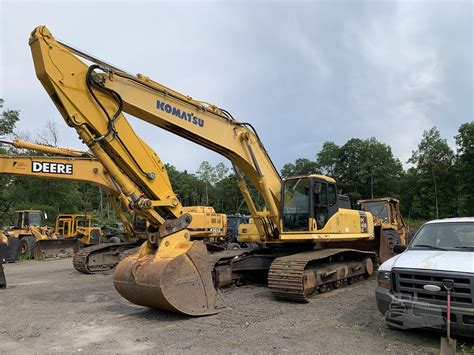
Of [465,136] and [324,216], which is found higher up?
[465,136]

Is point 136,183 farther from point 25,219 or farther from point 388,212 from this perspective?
point 25,219

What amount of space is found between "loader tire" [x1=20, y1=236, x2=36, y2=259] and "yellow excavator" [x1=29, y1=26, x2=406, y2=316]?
54.3ft

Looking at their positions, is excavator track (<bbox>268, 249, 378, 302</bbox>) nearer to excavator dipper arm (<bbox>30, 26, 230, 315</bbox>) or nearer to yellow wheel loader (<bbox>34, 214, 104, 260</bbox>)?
excavator dipper arm (<bbox>30, 26, 230, 315</bbox>)

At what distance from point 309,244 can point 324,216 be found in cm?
89

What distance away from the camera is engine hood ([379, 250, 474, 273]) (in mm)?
5469

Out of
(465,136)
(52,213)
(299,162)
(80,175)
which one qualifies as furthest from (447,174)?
(80,175)

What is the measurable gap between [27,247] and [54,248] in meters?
2.65

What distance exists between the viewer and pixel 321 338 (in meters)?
5.89

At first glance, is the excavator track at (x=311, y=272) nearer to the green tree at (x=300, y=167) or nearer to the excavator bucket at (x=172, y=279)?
the excavator bucket at (x=172, y=279)

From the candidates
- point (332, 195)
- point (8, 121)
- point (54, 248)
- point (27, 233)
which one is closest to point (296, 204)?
point (332, 195)

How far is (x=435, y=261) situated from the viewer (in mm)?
5805

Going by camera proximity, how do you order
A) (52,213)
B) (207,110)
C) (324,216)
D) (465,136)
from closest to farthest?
(207,110) → (324,216) → (52,213) → (465,136)

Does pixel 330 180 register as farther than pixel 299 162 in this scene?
No

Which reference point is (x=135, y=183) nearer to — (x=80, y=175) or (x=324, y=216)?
(x=324, y=216)
